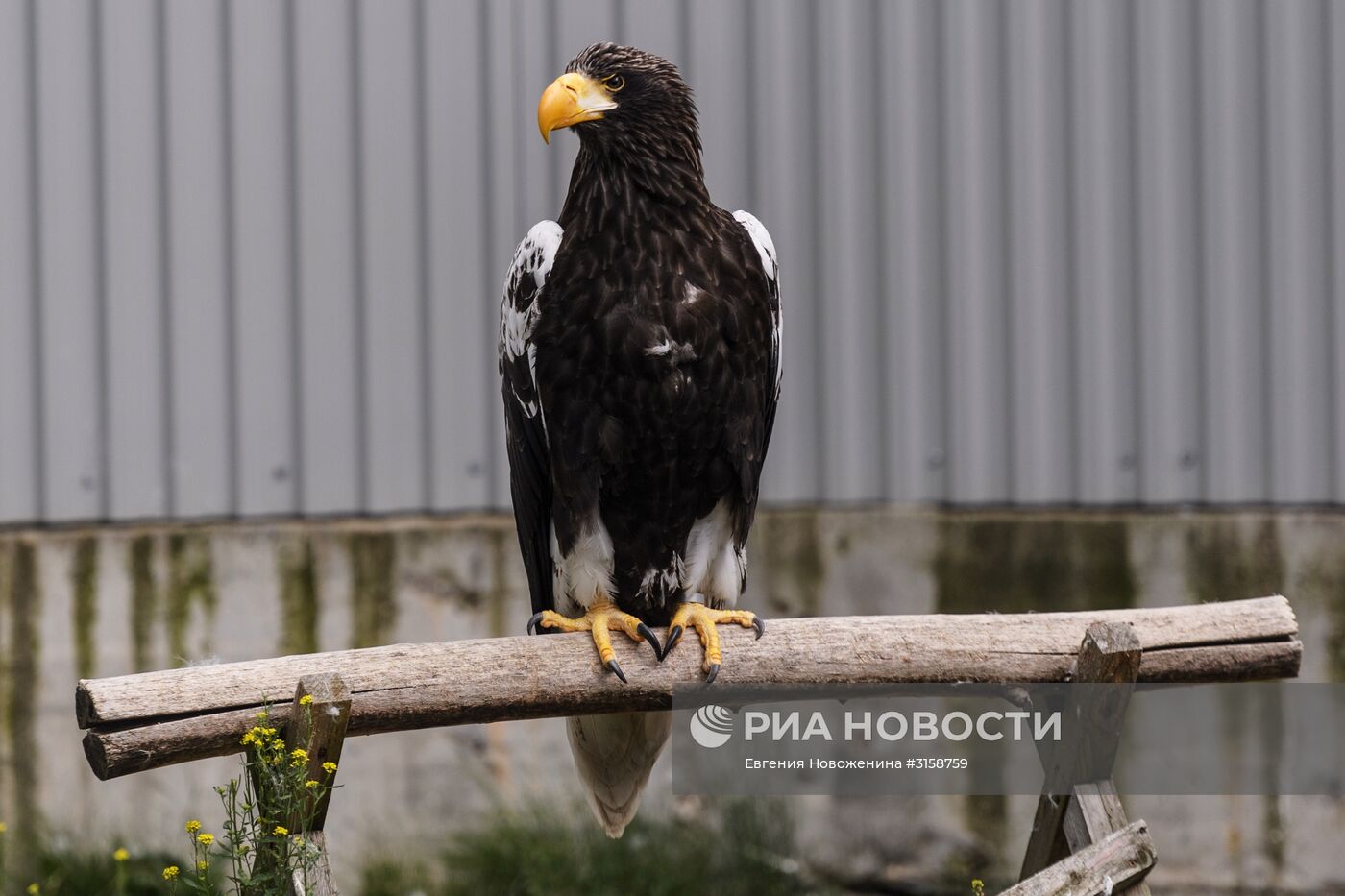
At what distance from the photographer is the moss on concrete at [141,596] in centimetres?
393

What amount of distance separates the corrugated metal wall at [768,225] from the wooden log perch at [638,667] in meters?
1.46

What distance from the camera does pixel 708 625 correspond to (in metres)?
2.61

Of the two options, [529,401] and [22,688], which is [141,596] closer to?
[22,688]

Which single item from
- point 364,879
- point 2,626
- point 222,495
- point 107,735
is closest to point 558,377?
point 107,735

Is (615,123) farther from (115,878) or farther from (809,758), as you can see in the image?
(115,878)

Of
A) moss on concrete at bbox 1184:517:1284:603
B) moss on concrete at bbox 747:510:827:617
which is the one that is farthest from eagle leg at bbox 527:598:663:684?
moss on concrete at bbox 1184:517:1284:603

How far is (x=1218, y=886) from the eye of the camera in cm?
398

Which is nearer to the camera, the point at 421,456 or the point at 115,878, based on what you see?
the point at 115,878

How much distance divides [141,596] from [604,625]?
83.8 inches

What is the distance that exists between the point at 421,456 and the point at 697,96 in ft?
5.12

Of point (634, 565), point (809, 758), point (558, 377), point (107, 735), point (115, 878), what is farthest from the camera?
point (809, 758)

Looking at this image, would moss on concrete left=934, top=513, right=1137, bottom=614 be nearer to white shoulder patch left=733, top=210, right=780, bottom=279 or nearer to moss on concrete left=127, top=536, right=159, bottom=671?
white shoulder patch left=733, top=210, right=780, bottom=279

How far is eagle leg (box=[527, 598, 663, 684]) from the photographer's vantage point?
8.14 feet

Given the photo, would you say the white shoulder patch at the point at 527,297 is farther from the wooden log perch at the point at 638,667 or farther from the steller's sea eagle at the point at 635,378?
the wooden log perch at the point at 638,667
